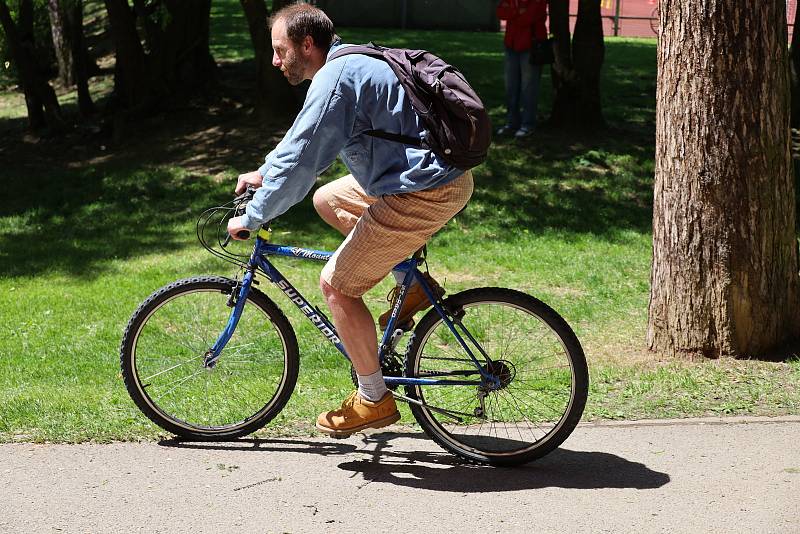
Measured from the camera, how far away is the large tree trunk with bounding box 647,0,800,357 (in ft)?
18.9

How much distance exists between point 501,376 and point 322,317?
87cm

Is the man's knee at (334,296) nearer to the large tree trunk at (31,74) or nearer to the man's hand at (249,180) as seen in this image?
the man's hand at (249,180)

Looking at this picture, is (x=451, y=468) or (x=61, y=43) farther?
(x=61, y=43)

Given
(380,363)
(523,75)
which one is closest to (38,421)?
(380,363)

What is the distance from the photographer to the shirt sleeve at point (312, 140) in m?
4.18

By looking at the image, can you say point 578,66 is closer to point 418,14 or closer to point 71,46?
point 71,46

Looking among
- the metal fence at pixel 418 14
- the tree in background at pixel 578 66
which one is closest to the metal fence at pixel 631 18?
the metal fence at pixel 418 14

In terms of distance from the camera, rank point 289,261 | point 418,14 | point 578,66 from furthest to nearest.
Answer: point 418,14 < point 578,66 < point 289,261

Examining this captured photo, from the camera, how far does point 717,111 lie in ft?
19.0

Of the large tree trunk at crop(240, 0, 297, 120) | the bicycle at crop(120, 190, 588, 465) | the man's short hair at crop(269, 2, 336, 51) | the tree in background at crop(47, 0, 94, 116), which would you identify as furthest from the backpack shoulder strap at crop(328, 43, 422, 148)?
the tree in background at crop(47, 0, 94, 116)

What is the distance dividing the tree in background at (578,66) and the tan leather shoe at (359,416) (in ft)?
28.7

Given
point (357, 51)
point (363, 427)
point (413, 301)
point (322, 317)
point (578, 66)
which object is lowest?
point (363, 427)

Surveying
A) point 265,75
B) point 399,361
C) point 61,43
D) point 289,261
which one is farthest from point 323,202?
point 61,43

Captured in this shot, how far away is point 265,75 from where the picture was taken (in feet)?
44.1
